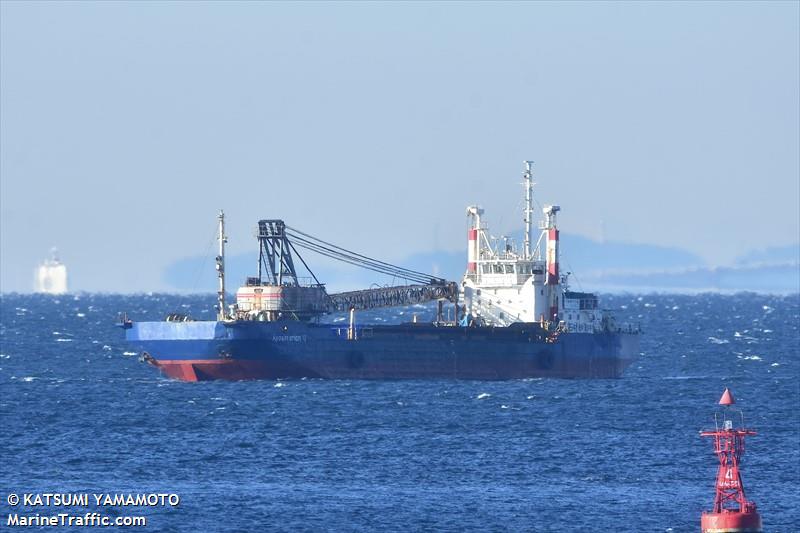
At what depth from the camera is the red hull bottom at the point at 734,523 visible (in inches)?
1485

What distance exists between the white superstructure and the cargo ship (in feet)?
0.19

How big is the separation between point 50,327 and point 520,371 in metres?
87.2

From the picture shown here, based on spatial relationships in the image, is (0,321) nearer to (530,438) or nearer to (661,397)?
(661,397)

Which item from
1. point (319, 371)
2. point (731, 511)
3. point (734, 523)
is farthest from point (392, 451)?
point (734, 523)

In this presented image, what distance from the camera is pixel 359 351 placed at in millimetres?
96938

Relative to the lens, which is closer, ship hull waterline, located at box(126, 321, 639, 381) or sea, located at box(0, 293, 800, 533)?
sea, located at box(0, 293, 800, 533)

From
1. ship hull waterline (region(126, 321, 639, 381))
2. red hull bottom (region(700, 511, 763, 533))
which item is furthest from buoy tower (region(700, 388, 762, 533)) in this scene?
ship hull waterline (region(126, 321, 639, 381))

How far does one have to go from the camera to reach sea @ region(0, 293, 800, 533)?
180 feet

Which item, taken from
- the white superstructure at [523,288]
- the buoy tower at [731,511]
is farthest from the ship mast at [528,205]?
the buoy tower at [731,511]

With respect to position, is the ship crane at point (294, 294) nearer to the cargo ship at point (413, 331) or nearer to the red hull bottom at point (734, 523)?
the cargo ship at point (413, 331)

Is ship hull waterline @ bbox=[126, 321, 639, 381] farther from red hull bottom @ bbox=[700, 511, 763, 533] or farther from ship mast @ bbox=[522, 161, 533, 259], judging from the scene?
red hull bottom @ bbox=[700, 511, 763, 533]

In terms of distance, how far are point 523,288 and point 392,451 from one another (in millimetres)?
34658

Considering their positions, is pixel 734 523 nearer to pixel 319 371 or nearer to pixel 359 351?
pixel 359 351

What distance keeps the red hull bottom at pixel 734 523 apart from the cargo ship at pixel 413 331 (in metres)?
57.4
